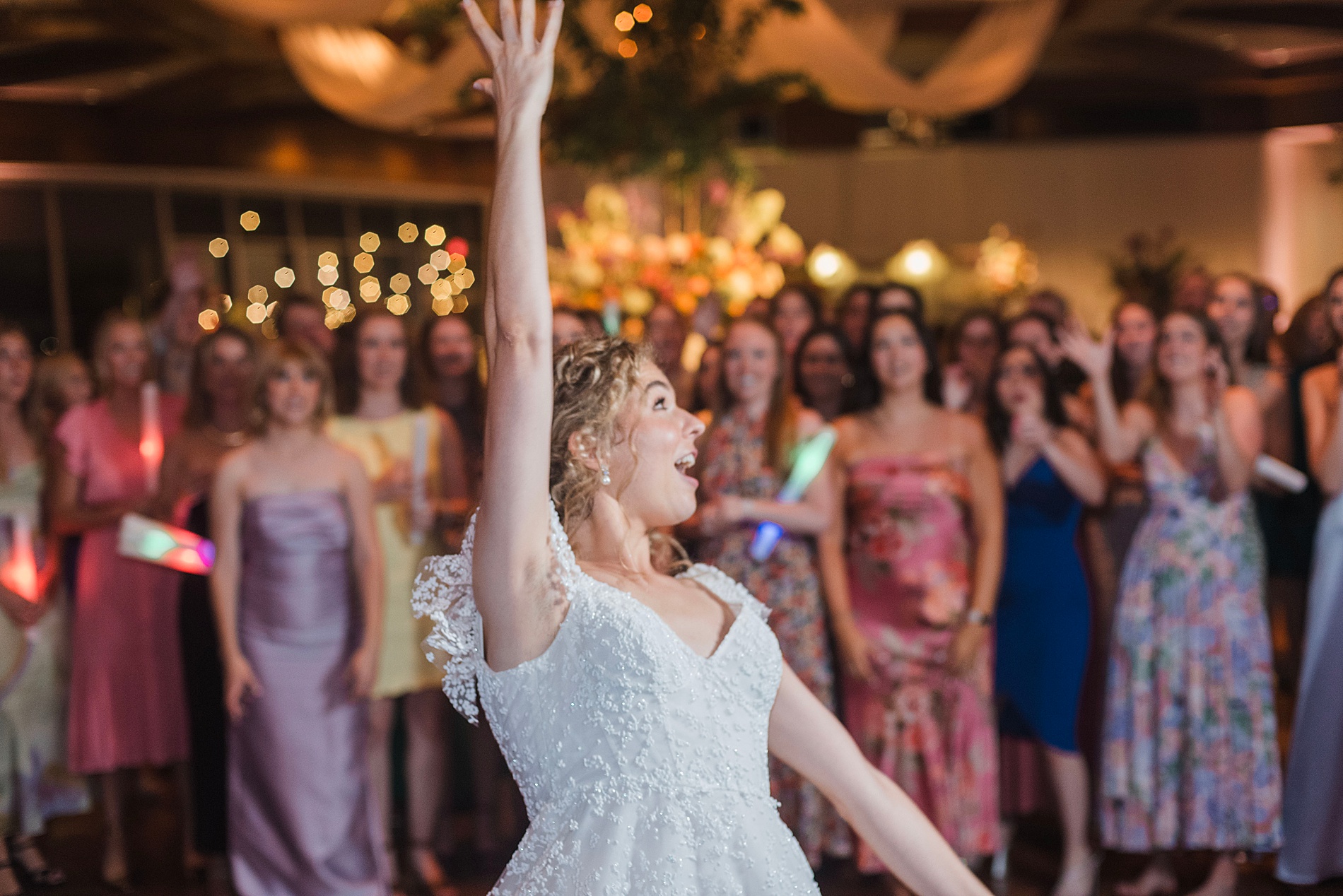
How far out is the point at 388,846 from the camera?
3830mm

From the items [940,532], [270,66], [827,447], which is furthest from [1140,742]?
[270,66]

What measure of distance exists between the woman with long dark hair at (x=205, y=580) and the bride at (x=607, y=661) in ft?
8.50

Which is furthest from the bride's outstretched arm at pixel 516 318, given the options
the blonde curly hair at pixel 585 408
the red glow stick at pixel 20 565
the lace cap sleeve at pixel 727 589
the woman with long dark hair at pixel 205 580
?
the red glow stick at pixel 20 565

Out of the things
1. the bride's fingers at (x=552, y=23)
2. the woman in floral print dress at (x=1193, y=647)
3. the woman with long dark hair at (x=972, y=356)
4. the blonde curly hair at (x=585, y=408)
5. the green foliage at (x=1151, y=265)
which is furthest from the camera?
the green foliage at (x=1151, y=265)

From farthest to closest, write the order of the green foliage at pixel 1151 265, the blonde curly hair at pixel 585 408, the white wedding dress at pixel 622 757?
1. the green foliage at pixel 1151 265
2. the blonde curly hair at pixel 585 408
3. the white wedding dress at pixel 622 757

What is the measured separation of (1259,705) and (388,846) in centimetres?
243

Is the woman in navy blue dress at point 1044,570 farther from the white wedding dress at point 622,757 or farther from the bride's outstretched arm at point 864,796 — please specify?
the white wedding dress at point 622,757

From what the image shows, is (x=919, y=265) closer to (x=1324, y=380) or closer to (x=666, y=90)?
(x=666, y=90)

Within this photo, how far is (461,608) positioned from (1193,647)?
2603 millimetres

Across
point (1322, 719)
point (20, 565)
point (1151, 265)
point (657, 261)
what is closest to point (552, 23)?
point (1322, 719)

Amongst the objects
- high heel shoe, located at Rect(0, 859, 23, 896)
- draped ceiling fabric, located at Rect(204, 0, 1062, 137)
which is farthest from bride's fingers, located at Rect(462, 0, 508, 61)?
draped ceiling fabric, located at Rect(204, 0, 1062, 137)

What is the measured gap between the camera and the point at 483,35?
3.77 ft

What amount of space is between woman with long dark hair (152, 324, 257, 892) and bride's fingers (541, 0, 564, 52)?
2.89m

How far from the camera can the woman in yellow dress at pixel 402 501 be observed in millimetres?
3775
